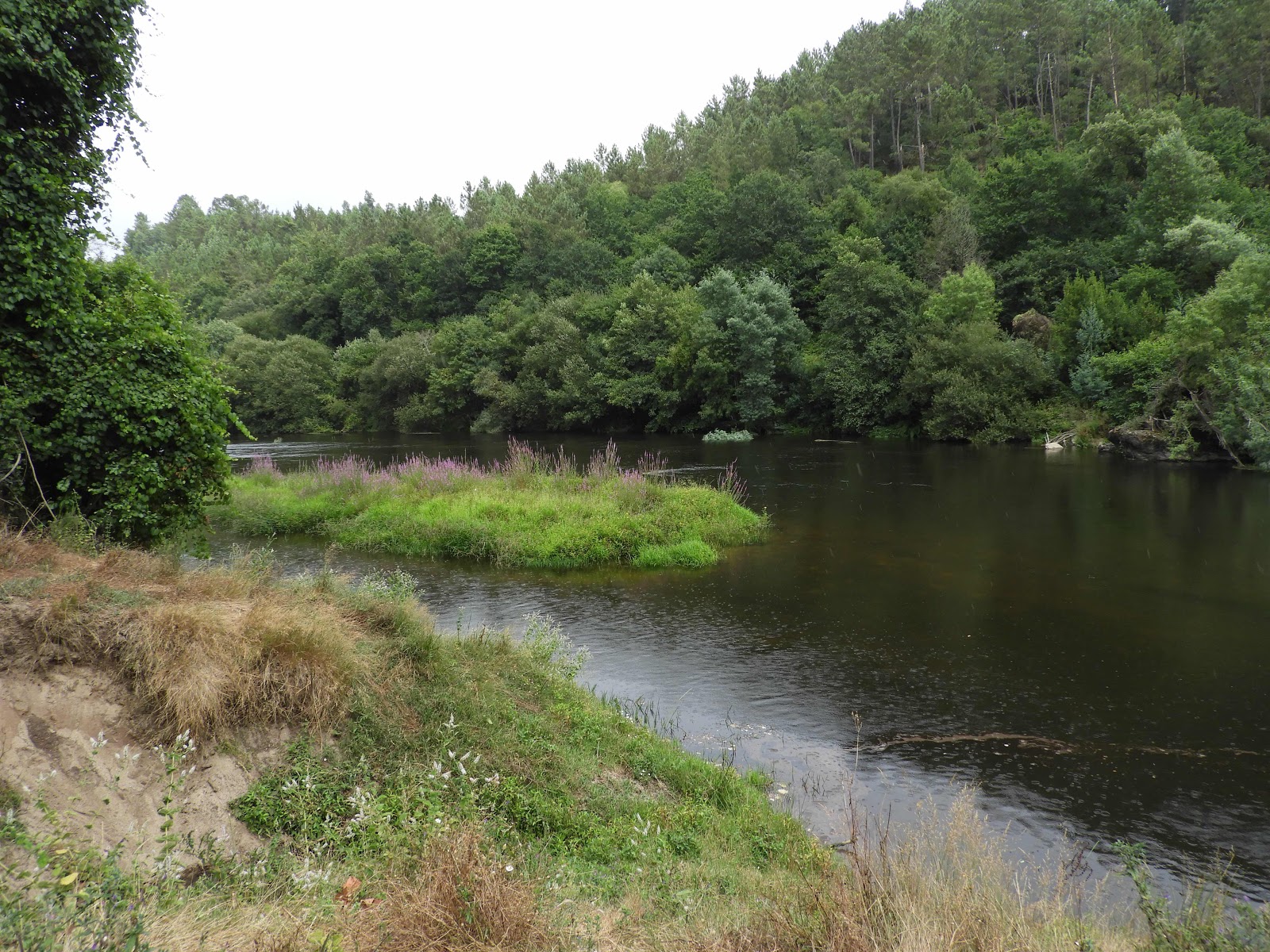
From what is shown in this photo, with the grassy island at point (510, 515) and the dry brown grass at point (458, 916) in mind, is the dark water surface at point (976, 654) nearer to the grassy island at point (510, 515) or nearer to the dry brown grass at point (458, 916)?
the grassy island at point (510, 515)

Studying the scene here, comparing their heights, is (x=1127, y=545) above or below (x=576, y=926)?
below

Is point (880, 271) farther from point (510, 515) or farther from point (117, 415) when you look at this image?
point (117, 415)

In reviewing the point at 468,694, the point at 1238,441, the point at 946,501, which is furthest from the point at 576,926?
the point at 1238,441

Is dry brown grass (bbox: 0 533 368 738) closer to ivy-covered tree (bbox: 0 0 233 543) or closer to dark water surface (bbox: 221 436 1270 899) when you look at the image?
ivy-covered tree (bbox: 0 0 233 543)

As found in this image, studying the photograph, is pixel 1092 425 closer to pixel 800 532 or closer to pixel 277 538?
pixel 800 532

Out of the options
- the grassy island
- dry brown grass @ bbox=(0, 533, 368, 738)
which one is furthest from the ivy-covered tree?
the grassy island

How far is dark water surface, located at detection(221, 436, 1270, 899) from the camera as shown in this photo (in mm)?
8719

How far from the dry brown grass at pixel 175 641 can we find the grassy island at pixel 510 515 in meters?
12.0

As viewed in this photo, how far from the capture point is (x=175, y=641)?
6.82 m

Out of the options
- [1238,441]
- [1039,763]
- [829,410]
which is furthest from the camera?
[829,410]

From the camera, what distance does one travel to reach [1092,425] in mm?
45156

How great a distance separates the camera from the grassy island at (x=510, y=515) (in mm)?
19953

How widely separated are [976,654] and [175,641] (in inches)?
457

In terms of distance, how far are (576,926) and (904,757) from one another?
19.8ft
